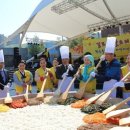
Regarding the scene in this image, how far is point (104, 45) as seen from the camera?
11414 mm

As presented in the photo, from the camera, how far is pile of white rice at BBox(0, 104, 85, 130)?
338cm

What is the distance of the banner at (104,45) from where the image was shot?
35.2 ft

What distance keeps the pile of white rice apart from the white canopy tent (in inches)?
389

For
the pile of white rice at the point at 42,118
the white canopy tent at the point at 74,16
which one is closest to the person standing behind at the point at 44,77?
the pile of white rice at the point at 42,118

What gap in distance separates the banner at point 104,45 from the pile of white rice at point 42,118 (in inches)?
266

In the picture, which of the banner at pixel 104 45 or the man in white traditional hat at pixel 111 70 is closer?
the man in white traditional hat at pixel 111 70

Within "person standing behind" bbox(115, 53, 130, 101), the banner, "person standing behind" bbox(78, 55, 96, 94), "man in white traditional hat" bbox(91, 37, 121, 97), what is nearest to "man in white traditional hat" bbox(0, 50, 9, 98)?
"person standing behind" bbox(78, 55, 96, 94)

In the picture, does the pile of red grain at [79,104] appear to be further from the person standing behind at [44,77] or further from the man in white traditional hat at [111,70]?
the person standing behind at [44,77]

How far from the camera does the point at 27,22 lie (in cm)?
1762

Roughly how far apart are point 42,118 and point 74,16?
12.7m

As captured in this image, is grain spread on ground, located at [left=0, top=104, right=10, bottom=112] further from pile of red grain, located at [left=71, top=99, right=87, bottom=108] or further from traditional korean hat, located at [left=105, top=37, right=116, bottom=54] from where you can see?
traditional korean hat, located at [left=105, top=37, right=116, bottom=54]

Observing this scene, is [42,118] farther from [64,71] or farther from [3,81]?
[3,81]

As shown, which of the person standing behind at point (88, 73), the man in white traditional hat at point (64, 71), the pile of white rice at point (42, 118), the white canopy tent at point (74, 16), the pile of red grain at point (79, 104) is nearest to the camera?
the pile of white rice at point (42, 118)

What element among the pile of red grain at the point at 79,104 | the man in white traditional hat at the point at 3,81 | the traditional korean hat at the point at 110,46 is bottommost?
the pile of red grain at the point at 79,104
